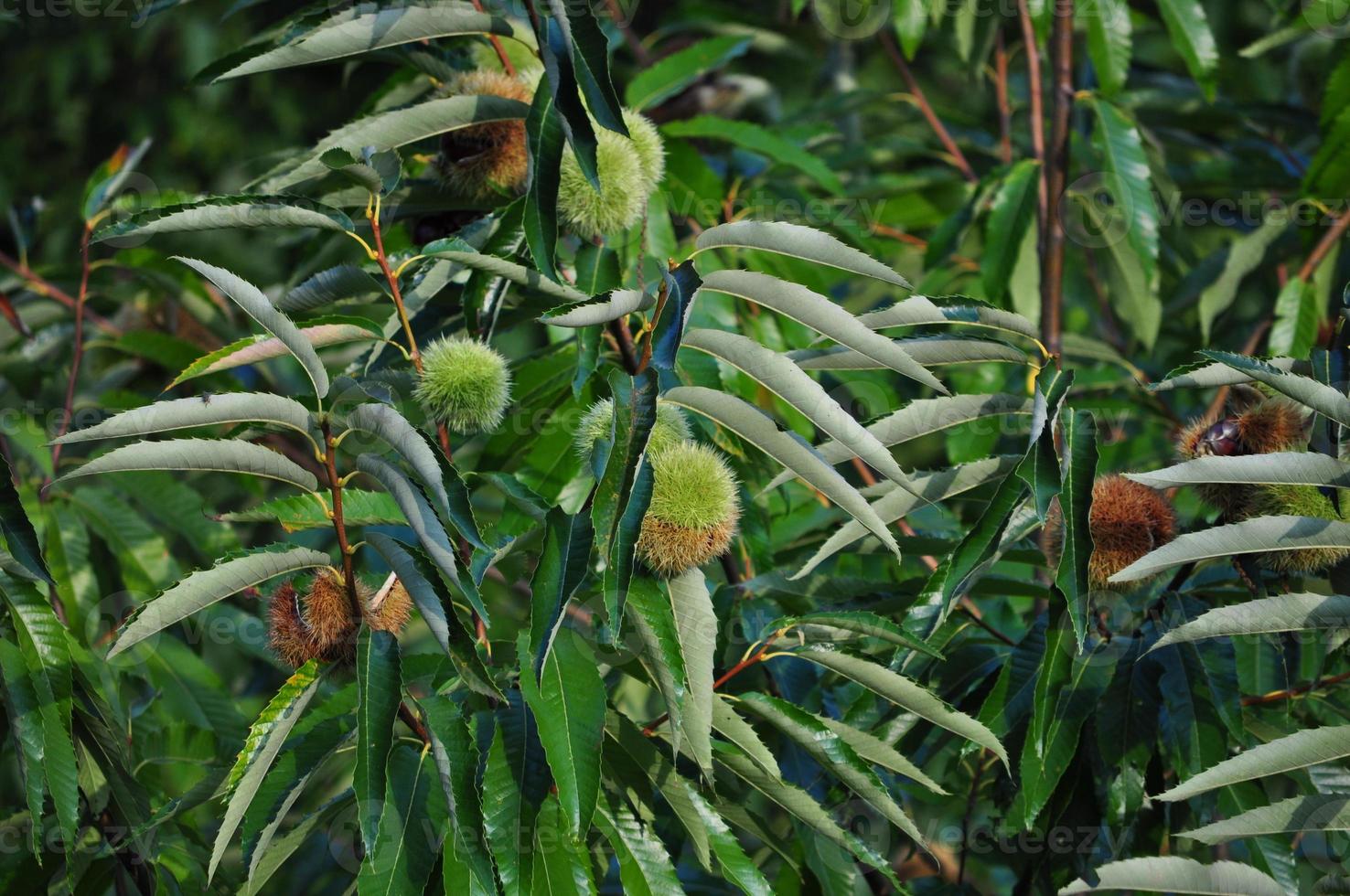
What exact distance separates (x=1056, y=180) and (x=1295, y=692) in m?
0.93

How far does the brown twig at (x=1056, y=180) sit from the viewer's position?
79.9 inches

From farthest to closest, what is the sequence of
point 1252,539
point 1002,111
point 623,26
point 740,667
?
1. point 1002,111
2. point 623,26
3. point 740,667
4. point 1252,539

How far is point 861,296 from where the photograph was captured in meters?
2.50

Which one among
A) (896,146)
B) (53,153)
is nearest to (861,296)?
(896,146)

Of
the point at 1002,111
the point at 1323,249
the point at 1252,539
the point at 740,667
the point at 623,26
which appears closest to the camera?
the point at 1252,539

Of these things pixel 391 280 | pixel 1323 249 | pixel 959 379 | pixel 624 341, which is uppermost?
pixel 391 280

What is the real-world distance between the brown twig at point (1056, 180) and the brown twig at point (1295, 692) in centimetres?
66

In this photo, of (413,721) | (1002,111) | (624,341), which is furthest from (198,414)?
(1002,111)

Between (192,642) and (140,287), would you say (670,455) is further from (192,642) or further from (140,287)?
(140,287)

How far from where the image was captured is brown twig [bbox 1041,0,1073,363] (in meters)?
2.03

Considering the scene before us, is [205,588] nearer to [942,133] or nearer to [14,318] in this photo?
[14,318]

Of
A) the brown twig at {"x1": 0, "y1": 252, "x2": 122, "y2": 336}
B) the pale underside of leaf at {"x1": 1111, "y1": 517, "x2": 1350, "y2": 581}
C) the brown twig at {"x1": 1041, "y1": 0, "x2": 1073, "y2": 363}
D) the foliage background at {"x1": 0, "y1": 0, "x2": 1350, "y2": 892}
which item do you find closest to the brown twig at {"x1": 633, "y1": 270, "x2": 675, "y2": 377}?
the foliage background at {"x1": 0, "y1": 0, "x2": 1350, "y2": 892}

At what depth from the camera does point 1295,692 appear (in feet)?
4.71

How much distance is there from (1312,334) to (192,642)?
1640 millimetres
